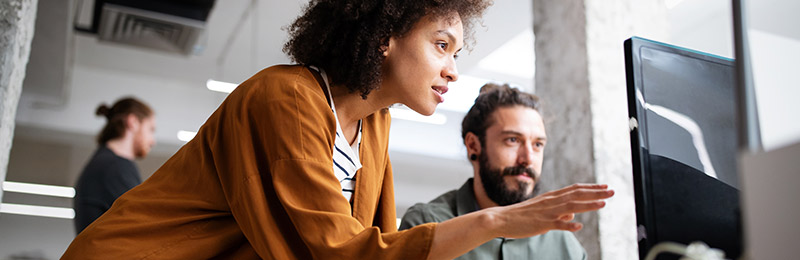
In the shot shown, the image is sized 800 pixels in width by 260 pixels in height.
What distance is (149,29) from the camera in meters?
3.84

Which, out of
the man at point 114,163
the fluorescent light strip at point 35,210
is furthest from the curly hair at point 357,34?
the fluorescent light strip at point 35,210

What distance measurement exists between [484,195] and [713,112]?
1.10 meters

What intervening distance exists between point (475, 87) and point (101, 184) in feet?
13.9

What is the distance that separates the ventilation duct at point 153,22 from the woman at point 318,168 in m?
2.39

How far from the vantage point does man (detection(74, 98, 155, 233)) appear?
2846 mm

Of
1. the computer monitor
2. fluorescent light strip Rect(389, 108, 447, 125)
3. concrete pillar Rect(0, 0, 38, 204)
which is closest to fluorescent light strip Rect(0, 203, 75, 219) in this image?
fluorescent light strip Rect(389, 108, 447, 125)

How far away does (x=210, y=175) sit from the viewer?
3.93ft

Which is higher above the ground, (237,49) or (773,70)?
(237,49)

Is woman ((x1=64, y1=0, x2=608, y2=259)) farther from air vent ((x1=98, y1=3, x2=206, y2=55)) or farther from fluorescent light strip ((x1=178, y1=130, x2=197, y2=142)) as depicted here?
fluorescent light strip ((x1=178, y1=130, x2=197, y2=142))

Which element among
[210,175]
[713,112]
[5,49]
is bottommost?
[210,175]

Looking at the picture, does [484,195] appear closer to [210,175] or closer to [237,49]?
[210,175]

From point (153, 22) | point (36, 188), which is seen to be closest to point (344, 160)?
point (153, 22)

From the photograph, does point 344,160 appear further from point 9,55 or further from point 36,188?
point 36,188

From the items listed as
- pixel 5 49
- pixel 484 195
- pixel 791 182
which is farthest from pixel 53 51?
pixel 791 182
